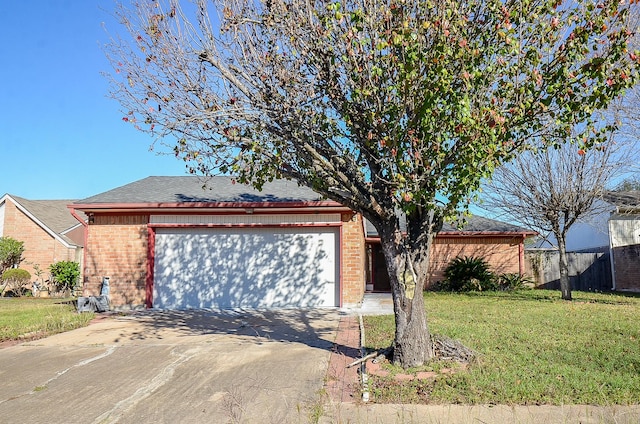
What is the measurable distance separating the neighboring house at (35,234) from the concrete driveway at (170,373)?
531 inches

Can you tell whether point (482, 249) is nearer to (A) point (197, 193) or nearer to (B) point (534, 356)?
(A) point (197, 193)

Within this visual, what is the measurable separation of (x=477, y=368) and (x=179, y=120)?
504cm

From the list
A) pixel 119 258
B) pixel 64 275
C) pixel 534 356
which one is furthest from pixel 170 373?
pixel 64 275

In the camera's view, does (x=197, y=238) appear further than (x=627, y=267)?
No

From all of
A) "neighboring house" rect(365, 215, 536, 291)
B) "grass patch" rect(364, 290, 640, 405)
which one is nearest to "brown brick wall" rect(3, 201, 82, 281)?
"neighboring house" rect(365, 215, 536, 291)

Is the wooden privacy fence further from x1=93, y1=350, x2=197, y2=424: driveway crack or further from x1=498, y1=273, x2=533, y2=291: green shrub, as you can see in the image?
x1=93, y1=350, x2=197, y2=424: driveway crack

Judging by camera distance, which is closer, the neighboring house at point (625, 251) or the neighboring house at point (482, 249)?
the neighboring house at point (625, 251)

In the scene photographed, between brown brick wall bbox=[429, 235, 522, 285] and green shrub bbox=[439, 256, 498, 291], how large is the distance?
0.58 m

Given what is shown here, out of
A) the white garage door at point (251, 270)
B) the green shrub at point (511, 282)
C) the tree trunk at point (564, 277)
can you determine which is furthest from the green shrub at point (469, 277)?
the white garage door at point (251, 270)

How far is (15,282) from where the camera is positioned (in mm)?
19344

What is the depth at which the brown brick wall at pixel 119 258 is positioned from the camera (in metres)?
12.9

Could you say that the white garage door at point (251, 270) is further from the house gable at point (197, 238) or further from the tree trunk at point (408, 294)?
the tree trunk at point (408, 294)

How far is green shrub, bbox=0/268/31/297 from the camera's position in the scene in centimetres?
1911

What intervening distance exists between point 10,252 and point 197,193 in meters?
11.4
